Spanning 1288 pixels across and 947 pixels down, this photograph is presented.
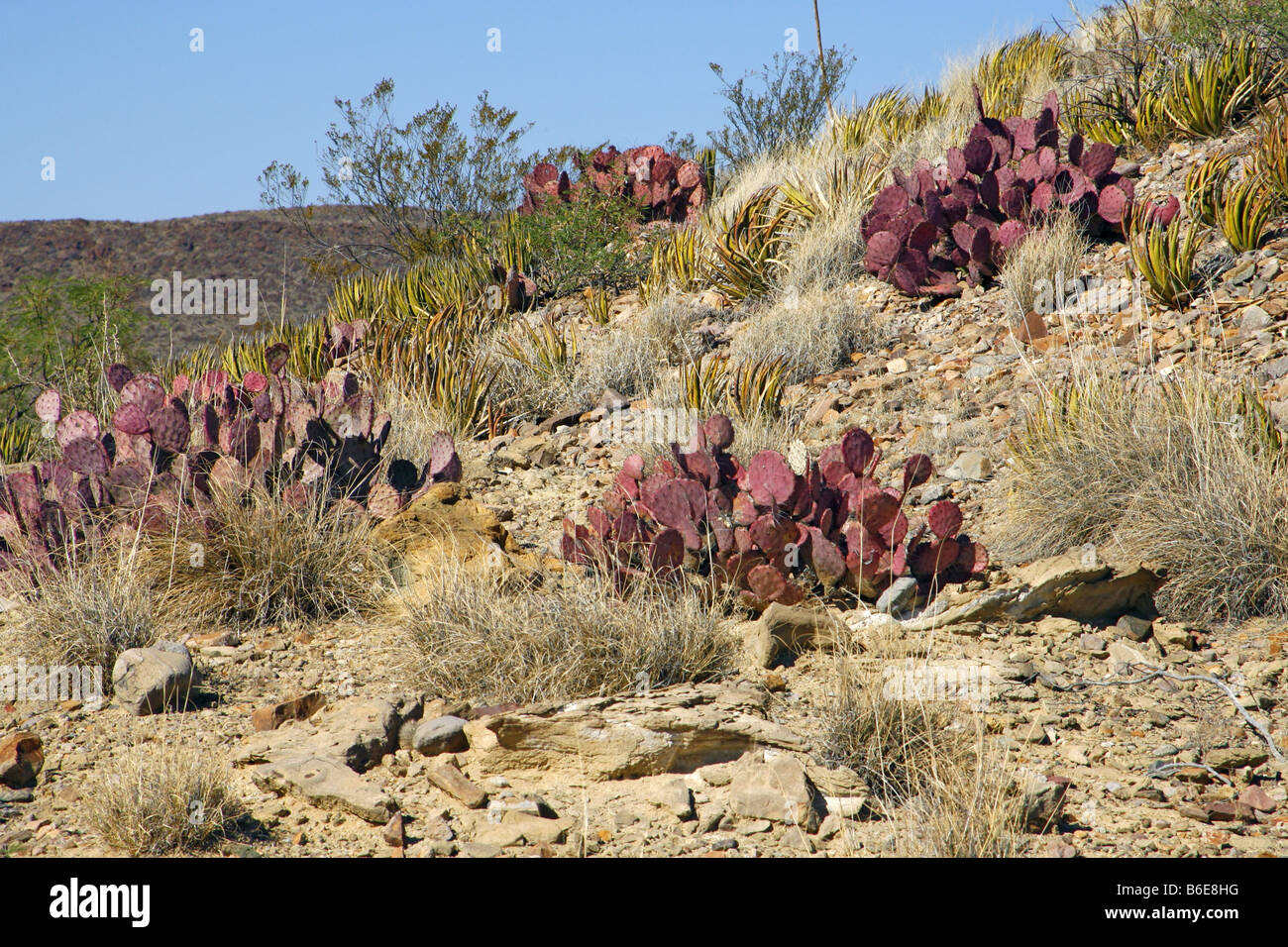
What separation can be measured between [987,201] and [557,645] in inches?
195

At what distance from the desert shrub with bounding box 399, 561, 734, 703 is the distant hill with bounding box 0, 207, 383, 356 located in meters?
24.9

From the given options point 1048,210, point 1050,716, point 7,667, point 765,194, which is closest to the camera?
point 1050,716

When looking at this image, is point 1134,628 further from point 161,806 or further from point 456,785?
point 161,806

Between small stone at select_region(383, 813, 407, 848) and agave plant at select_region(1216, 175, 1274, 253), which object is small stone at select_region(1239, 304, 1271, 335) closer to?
agave plant at select_region(1216, 175, 1274, 253)

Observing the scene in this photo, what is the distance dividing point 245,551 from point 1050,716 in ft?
10.5

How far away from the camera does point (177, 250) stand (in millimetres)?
30953

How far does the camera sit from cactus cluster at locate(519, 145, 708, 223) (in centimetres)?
1045

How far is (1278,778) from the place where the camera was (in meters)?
2.74

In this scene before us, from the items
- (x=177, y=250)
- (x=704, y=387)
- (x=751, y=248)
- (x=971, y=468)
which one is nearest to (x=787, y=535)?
(x=971, y=468)

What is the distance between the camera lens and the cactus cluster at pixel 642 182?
10445mm

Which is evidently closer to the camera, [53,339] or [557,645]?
[557,645]

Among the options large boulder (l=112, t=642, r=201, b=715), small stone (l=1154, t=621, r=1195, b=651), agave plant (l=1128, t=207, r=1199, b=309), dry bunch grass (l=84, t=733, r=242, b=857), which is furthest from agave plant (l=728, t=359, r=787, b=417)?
dry bunch grass (l=84, t=733, r=242, b=857)

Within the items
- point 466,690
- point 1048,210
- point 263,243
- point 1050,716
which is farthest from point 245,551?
point 263,243
